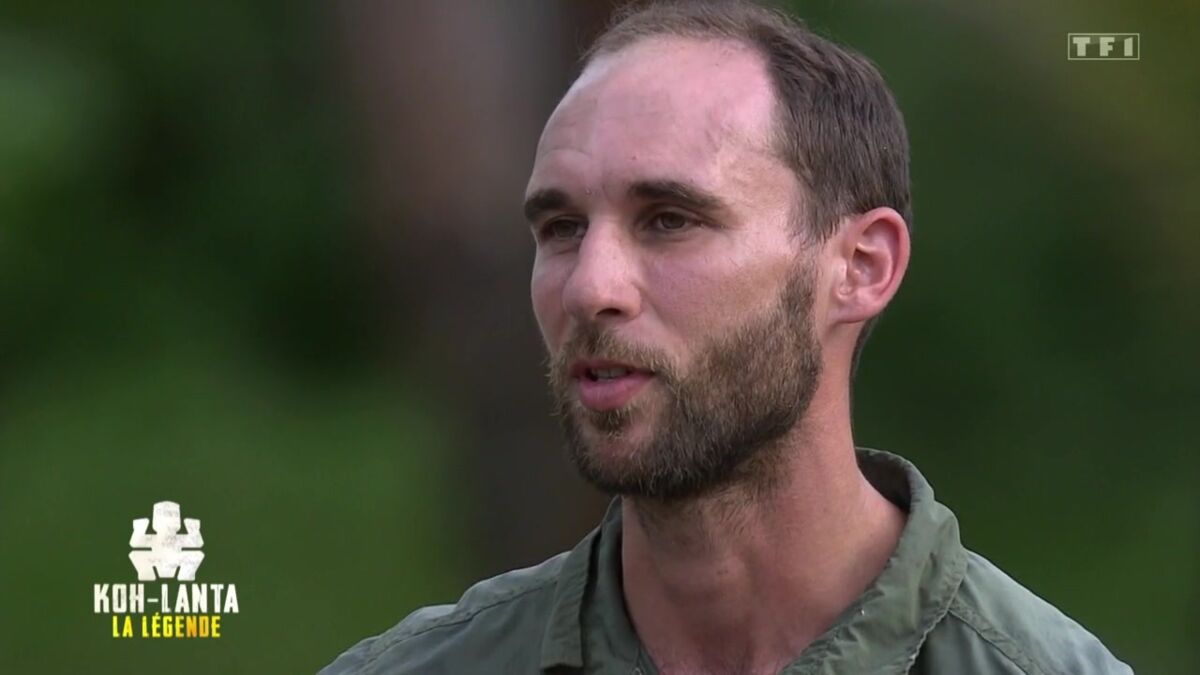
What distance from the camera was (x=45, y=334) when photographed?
241 cm

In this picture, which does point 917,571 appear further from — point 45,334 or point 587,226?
point 45,334

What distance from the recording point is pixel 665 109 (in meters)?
1.55

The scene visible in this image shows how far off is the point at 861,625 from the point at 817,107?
561 mm

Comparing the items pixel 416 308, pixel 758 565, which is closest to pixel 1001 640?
pixel 758 565

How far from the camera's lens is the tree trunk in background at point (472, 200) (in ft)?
7.86

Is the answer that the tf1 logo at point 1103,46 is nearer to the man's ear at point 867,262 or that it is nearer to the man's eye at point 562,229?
the man's ear at point 867,262

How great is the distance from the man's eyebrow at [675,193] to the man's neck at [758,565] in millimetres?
283

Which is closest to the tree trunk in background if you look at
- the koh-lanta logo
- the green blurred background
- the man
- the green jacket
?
the green blurred background

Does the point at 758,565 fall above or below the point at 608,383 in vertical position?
below

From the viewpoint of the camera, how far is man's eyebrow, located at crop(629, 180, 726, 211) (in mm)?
1500

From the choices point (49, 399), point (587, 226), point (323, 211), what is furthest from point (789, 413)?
point (49, 399)

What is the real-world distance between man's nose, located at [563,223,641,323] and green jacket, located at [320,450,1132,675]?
0.35m

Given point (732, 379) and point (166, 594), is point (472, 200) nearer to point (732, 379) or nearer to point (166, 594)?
point (166, 594)

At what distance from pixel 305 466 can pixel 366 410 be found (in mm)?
135
